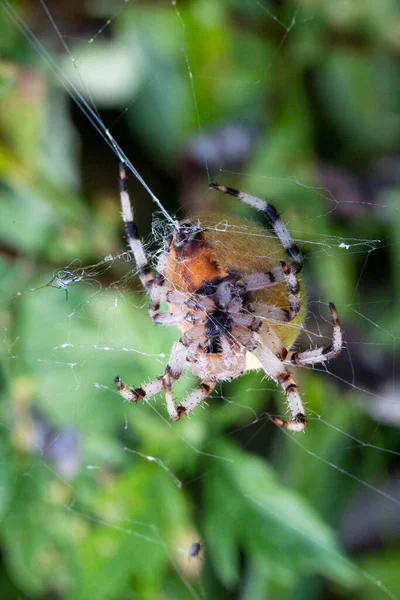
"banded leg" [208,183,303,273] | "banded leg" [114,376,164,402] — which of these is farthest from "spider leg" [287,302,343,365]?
"banded leg" [114,376,164,402]

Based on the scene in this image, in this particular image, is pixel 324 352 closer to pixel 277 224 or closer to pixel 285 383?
Answer: pixel 285 383

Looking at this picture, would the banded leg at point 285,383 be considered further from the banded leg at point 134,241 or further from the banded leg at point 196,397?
the banded leg at point 134,241

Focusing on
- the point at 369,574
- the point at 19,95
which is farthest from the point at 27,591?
the point at 19,95

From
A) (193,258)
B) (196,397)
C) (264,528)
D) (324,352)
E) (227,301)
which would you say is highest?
(193,258)

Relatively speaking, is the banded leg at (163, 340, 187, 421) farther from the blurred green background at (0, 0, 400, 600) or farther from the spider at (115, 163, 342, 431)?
the blurred green background at (0, 0, 400, 600)

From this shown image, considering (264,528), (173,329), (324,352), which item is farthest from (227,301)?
(264,528)
